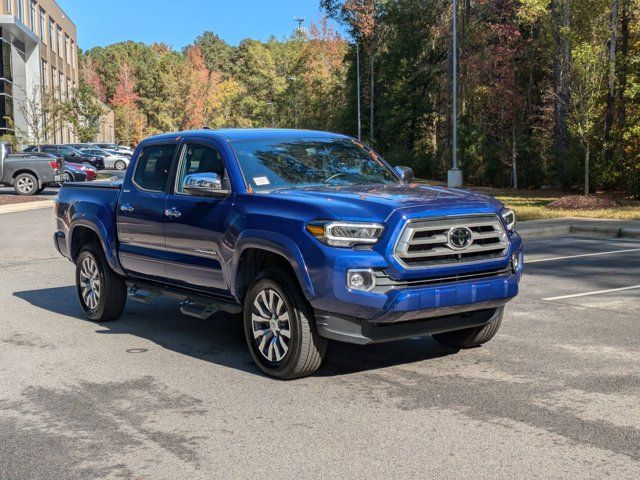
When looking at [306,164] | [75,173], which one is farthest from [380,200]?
[75,173]

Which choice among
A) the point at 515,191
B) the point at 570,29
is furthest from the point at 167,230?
the point at 515,191

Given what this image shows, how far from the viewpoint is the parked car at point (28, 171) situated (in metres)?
30.0

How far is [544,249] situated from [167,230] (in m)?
8.94

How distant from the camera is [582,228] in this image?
55.7 feet

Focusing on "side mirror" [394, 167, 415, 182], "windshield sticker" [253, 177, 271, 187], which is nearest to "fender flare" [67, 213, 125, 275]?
"windshield sticker" [253, 177, 271, 187]

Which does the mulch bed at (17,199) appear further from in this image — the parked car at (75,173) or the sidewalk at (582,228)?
the sidewalk at (582,228)

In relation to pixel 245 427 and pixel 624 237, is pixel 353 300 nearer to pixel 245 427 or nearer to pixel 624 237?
pixel 245 427

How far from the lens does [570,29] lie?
23.9 metres

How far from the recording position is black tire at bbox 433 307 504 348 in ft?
22.7

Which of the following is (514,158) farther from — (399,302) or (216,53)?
(216,53)

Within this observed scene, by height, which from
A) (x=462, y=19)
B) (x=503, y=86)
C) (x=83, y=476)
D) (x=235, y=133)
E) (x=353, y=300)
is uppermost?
(x=462, y=19)

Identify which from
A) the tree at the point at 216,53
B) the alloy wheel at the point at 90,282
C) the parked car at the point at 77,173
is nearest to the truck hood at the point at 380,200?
the alloy wheel at the point at 90,282

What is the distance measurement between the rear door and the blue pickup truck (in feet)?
0.06

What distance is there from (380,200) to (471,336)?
175 centimetres
